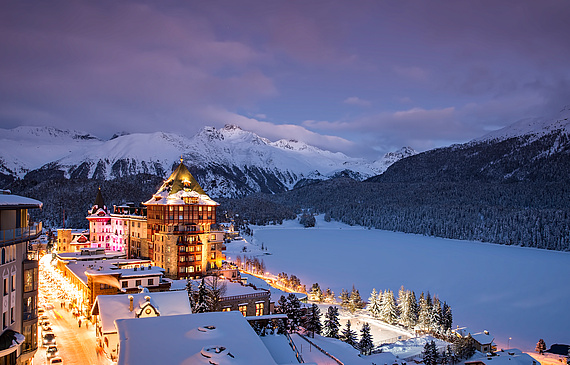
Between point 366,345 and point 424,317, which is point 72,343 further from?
point 424,317

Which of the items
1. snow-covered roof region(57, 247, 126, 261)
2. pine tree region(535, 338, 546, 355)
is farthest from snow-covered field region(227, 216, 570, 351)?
snow-covered roof region(57, 247, 126, 261)

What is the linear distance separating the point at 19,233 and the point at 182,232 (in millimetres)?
27409

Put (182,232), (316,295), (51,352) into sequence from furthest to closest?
(316,295) < (182,232) < (51,352)

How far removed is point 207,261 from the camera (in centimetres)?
4709

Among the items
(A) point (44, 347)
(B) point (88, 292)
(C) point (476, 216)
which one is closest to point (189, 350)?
(A) point (44, 347)

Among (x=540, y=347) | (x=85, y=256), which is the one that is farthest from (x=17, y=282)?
(x=540, y=347)

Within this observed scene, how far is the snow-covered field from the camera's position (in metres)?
51.3

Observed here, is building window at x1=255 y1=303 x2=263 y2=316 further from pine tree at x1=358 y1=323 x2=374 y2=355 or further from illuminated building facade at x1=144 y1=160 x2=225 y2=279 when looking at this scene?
illuminated building facade at x1=144 y1=160 x2=225 y2=279

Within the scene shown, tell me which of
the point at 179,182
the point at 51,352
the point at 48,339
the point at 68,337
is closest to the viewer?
the point at 51,352

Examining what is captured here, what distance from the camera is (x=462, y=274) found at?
Answer: 81.6 meters

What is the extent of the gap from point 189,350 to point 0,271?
8.94 meters

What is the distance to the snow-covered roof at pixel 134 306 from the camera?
22594 millimetres

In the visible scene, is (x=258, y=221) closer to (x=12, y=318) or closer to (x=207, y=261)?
(x=207, y=261)

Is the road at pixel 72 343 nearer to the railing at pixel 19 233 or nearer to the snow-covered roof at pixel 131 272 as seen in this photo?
the snow-covered roof at pixel 131 272
